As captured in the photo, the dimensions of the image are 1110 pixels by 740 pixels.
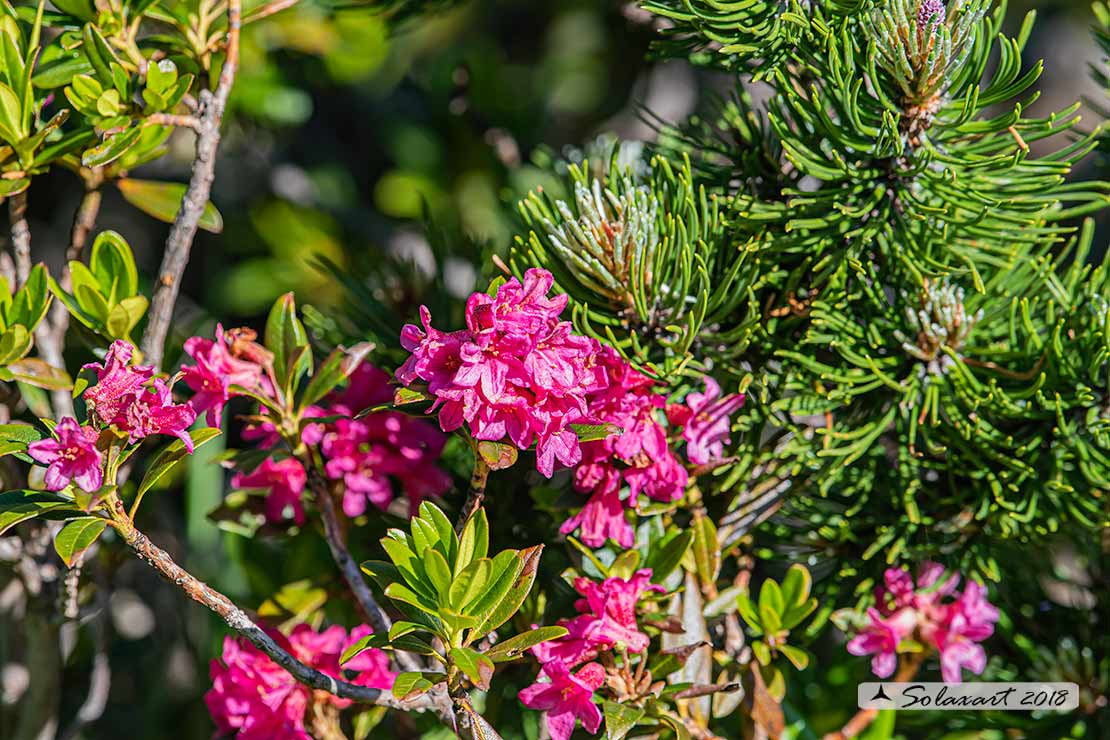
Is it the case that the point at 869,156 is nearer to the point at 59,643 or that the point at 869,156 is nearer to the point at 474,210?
the point at 59,643

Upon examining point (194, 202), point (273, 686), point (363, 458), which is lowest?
point (273, 686)

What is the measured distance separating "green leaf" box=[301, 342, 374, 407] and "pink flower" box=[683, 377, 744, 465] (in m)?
0.18

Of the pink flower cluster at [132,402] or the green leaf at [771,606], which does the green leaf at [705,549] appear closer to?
the green leaf at [771,606]

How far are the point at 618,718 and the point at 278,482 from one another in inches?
9.9

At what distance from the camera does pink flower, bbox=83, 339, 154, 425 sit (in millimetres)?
457

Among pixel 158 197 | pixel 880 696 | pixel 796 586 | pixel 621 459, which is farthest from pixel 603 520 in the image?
pixel 158 197

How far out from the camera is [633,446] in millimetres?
510

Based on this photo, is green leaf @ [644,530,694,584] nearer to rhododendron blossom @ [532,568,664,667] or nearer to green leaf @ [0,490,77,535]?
rhododendron blossom @ [532,568,664,667]

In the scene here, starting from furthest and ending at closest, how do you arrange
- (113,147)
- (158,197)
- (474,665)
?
Answer: 1. (158,197)
2. (113,147)
3. (474,665)

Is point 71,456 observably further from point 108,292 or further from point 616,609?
point 616,609

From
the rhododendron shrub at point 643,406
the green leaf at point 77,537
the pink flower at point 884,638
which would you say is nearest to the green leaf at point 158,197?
Answer: the rhododendron shrub at point 643,406

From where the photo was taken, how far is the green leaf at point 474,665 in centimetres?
43

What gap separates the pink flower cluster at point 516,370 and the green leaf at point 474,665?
86 millimetres

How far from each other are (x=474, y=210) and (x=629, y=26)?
1.37 ft
